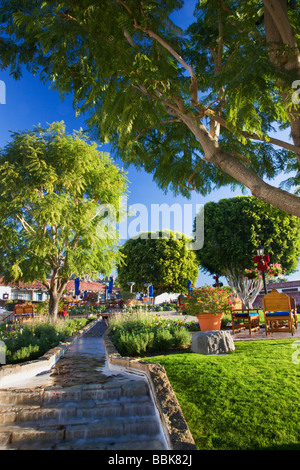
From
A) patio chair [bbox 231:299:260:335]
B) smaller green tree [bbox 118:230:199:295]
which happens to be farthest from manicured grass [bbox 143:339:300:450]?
smaller green tree [bbox 118:230:199:295]

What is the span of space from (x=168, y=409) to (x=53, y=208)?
938 centimetres

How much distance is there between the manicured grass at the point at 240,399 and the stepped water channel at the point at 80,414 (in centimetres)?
54

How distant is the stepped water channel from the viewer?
3.75 meters

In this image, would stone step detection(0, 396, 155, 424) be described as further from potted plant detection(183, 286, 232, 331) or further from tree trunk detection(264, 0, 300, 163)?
potted plant detection(183, 286, 232, 331)

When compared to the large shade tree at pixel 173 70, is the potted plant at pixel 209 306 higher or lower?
lower

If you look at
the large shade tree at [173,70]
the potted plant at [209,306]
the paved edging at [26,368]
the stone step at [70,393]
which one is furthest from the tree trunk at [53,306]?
the large shade tree at [173,70]

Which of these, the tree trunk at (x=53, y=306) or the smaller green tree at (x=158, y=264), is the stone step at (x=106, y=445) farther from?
the smaller green tree at (x=158, y=264)

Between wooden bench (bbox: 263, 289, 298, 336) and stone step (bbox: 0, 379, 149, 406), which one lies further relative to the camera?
wooden bench (bbox: 263, 289, 298, 336)

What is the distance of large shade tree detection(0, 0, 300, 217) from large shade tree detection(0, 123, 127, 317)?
261 inches

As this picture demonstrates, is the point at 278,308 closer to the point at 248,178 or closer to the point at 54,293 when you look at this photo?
the point at 248,178

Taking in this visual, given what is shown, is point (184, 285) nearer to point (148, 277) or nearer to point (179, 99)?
point (148, 277)

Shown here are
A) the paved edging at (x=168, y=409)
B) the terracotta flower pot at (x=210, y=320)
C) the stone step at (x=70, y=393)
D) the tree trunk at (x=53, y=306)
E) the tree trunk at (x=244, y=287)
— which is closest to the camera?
the paved edging at (x=168, y=409)

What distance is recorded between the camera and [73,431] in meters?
3.88

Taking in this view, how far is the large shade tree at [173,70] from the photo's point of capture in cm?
383
